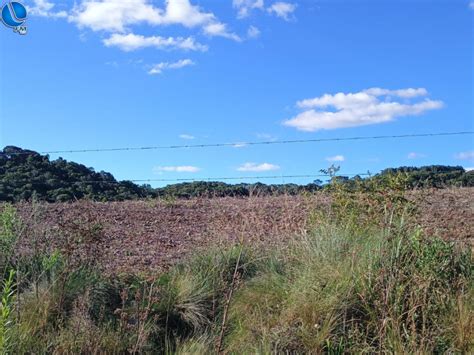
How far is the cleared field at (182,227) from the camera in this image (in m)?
6.69

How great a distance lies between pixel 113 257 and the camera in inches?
289

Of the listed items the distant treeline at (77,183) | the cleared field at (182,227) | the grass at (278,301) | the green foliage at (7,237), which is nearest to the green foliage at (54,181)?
the distant treeline at (77,183)

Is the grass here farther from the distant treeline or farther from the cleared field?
the distant treeline

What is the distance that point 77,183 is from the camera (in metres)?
13.5

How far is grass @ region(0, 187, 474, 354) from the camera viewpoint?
5.10 m

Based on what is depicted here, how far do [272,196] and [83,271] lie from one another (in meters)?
3.89

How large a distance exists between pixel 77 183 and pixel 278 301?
28.1ft

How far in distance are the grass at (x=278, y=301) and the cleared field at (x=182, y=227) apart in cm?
34

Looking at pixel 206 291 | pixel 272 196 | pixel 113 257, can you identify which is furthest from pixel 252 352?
pixel 272 196

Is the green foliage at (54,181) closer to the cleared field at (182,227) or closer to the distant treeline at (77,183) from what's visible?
the distant treeline at (77,183)

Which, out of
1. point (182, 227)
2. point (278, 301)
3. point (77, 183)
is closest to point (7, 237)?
point (278, 301)

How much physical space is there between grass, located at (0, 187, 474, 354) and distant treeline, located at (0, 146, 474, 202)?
570 cm

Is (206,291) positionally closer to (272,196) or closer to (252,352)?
(252,352)

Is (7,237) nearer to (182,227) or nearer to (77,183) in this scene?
(182,227)
